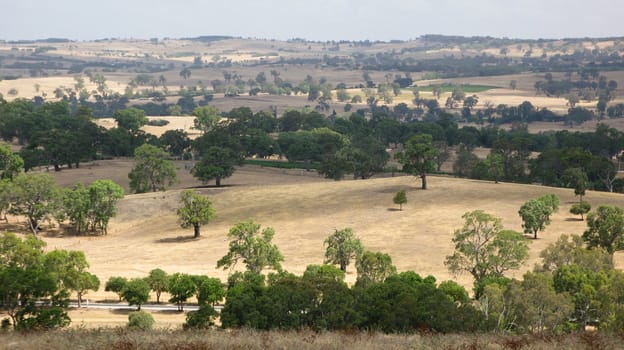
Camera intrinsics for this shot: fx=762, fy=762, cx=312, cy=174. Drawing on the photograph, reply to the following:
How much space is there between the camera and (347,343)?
1532 inches

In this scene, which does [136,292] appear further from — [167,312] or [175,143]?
[175,143]

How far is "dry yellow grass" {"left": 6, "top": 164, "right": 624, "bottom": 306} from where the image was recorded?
267 feet

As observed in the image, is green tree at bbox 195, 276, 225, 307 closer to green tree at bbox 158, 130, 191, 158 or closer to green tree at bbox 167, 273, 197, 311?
green tree at bbox 167, 273, 197, 311

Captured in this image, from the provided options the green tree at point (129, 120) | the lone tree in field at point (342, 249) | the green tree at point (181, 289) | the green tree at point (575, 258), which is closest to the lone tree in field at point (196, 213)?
the lone tree in field at point (342, 249)

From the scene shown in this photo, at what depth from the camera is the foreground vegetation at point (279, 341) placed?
37.4 m

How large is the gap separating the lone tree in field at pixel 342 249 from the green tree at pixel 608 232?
23.1 metres

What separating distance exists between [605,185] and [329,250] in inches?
2685

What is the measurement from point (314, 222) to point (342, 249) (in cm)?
2449

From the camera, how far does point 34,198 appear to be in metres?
98.3

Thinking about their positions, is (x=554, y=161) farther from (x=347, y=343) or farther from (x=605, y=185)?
(x=347, y=343)

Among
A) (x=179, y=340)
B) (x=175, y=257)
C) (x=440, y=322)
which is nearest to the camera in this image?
(x=179, y=340)

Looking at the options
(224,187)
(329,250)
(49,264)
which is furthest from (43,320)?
(224,187)

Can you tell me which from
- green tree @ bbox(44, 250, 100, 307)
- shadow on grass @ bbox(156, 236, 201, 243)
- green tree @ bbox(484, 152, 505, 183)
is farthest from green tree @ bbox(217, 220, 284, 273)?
green tree @ bbox(484, 152, 505, 183)

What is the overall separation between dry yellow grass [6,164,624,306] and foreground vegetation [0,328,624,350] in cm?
2727
